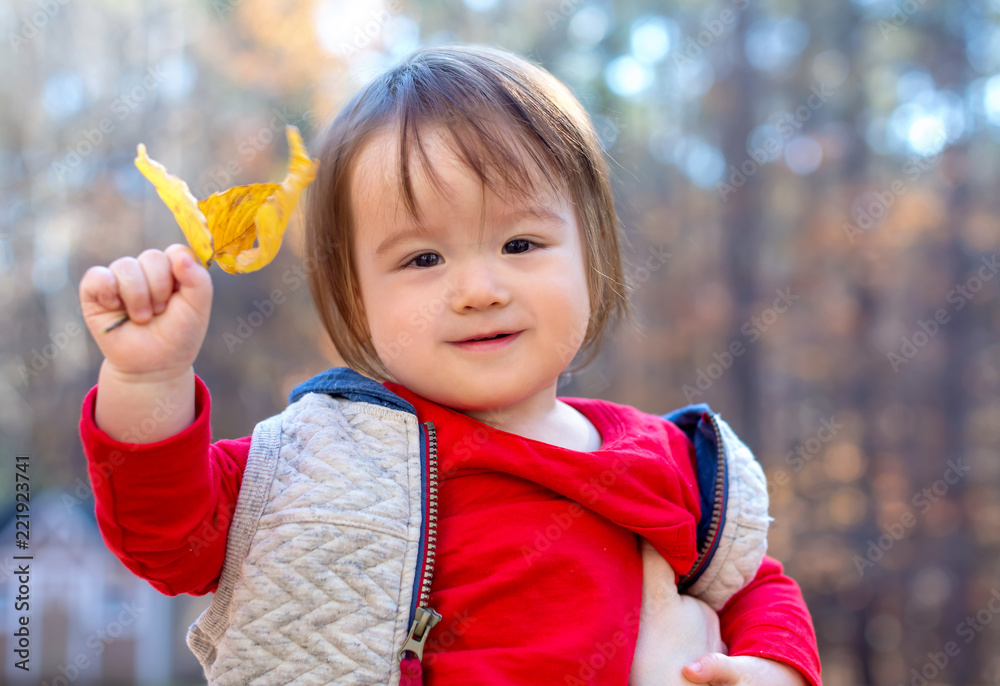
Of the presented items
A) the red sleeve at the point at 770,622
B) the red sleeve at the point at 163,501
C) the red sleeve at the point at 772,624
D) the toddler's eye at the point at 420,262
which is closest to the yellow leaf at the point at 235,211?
the red sleeve at the point at 163,501

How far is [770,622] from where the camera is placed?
1.49 metres

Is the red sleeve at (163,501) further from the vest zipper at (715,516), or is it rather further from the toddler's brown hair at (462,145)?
the vest zipper at (715,516)

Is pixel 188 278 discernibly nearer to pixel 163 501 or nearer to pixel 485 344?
pixel 163 501

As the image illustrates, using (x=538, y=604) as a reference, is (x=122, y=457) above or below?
above

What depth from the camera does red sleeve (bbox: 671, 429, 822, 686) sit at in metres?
1.43

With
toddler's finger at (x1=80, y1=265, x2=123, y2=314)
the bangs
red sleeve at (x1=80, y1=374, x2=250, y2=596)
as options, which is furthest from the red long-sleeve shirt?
the bangs

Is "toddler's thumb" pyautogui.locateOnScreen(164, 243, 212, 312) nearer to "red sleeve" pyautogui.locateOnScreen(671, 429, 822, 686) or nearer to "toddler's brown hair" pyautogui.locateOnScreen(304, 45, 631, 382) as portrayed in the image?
"toddler's brown hair" pyautogui.locateOnScreen(304, 45, 631, 382)

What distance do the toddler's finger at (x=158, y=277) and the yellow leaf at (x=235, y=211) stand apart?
0.06 meters

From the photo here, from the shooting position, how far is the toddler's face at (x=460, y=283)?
1296 millimetres

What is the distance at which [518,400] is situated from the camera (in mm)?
1413

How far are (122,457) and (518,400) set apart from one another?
2.21 ft

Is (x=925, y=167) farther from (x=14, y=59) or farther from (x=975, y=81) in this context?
(x=14, y=59)

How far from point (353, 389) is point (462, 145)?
47 cm

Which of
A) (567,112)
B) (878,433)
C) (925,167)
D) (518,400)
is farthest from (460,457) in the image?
(925,167)
